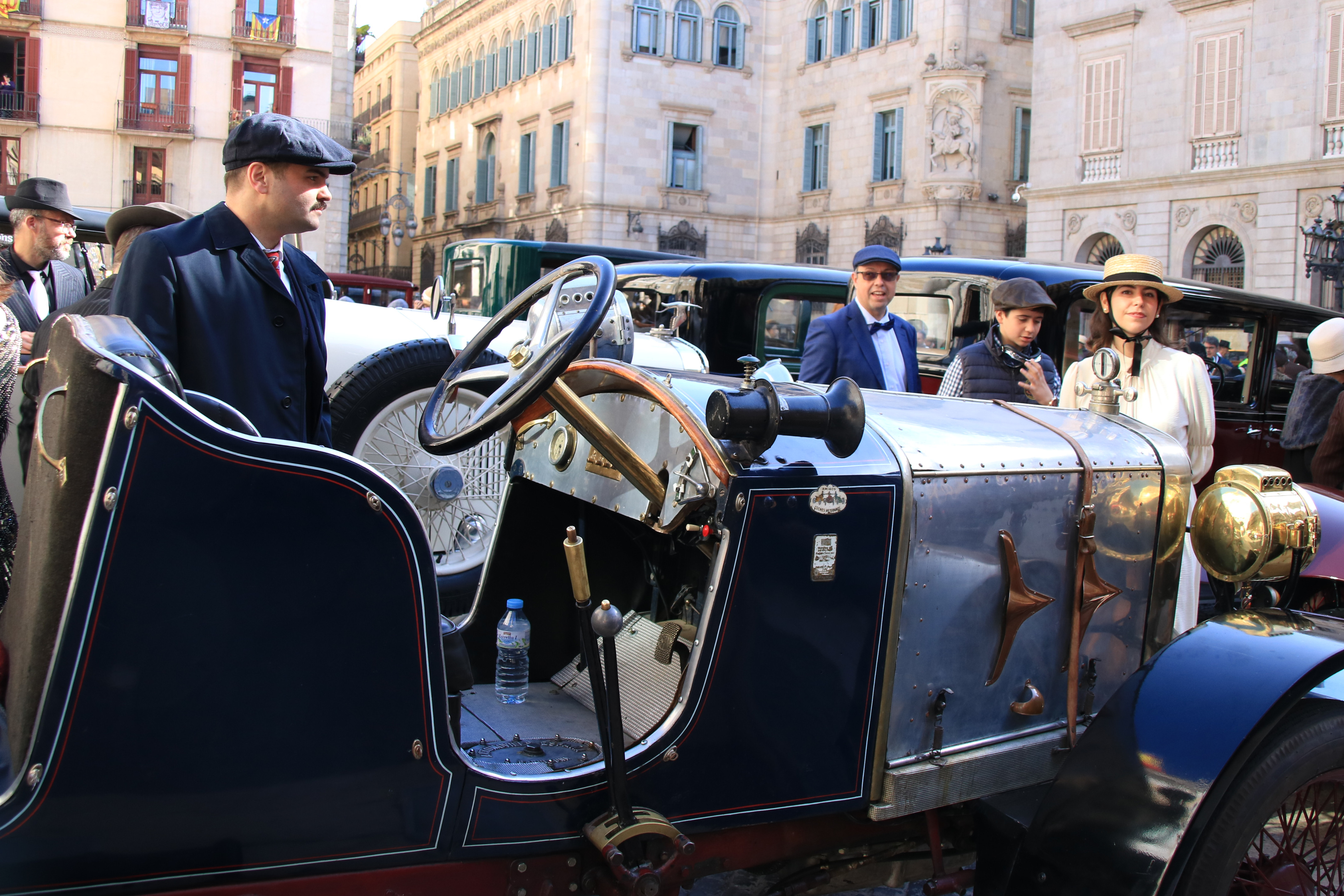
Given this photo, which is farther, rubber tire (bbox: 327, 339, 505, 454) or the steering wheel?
rubber tire (bbox: 327, 339, 505, 454)

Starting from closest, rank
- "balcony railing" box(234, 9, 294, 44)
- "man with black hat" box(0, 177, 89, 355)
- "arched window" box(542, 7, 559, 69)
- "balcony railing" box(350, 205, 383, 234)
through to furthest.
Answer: "man with black hat" box(0, 177, 89, 355) → "balcony railing" box(234, 9, 294, 44) → "arched window" box(542, 7, 559, 69) → "balcony railing" box(350, 205, 383, 234)

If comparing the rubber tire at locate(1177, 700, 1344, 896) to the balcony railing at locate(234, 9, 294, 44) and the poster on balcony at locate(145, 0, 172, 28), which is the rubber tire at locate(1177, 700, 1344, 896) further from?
the poster on balcony at locate(145, 0, 172, 28)

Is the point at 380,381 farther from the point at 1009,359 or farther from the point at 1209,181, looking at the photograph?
the point at 1209,181

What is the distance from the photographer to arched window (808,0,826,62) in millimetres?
30203

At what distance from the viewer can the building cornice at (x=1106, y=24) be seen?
21.6m

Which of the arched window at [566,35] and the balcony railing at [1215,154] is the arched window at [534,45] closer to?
the arched window at [566,35]

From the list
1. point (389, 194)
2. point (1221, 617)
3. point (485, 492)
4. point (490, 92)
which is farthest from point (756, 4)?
point (1221, 617)

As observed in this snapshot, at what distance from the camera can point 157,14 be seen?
2919 centimetres

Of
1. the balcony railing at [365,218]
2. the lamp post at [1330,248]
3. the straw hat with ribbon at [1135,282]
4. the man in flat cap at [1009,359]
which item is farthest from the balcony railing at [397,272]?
the straw hat with ribbon at [1135,282]

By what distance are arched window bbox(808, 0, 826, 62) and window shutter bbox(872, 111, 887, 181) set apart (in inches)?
120

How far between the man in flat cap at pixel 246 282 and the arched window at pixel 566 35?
104 ft

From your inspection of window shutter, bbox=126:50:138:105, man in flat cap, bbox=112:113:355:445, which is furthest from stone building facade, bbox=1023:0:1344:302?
window shutter, bbox=126:50:138:105

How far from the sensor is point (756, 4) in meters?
31.6

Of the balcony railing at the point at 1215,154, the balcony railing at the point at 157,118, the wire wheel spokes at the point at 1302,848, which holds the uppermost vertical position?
the balcony railing at the point at 157,118
